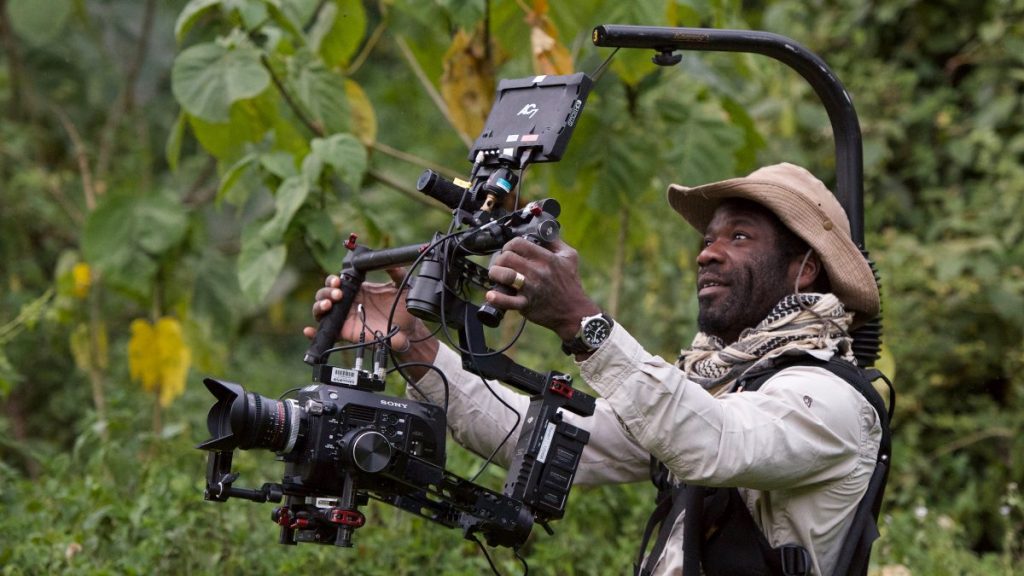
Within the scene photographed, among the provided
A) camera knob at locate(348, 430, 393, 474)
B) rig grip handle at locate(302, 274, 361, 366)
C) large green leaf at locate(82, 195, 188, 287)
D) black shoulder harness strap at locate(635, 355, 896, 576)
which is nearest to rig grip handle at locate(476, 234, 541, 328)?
camera knob at locate(348, 430, 393, 474)

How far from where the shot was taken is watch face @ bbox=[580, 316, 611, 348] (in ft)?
8.68

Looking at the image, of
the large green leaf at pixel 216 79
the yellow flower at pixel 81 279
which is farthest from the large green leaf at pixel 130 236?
the large green leaf at pixel 216 79

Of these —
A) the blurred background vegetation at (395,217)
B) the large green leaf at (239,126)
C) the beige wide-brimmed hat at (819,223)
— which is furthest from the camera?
the large green leaf at (239,126)

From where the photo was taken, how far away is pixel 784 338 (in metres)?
3.20

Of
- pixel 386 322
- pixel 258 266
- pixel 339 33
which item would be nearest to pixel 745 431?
pixel 386 322

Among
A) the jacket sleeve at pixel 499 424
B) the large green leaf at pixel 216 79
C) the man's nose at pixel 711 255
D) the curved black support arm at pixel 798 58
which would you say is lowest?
the jacket sleeve at pixel 499 424

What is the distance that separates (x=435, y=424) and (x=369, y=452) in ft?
0.69

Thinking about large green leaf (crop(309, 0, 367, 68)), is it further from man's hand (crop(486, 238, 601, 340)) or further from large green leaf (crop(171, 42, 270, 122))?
man's hand (crop(486, 238, 601, 340))

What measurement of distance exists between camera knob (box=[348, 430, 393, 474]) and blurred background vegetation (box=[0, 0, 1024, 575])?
128 centimetres

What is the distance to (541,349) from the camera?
6434mm

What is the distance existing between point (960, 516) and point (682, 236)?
176cm

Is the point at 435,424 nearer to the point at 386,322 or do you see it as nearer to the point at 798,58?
the point at 386,322

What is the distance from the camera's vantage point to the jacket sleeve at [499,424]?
11.1 ft

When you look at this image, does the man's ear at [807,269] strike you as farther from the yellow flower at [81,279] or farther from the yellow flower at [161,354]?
the yellow flower at [81,279]
